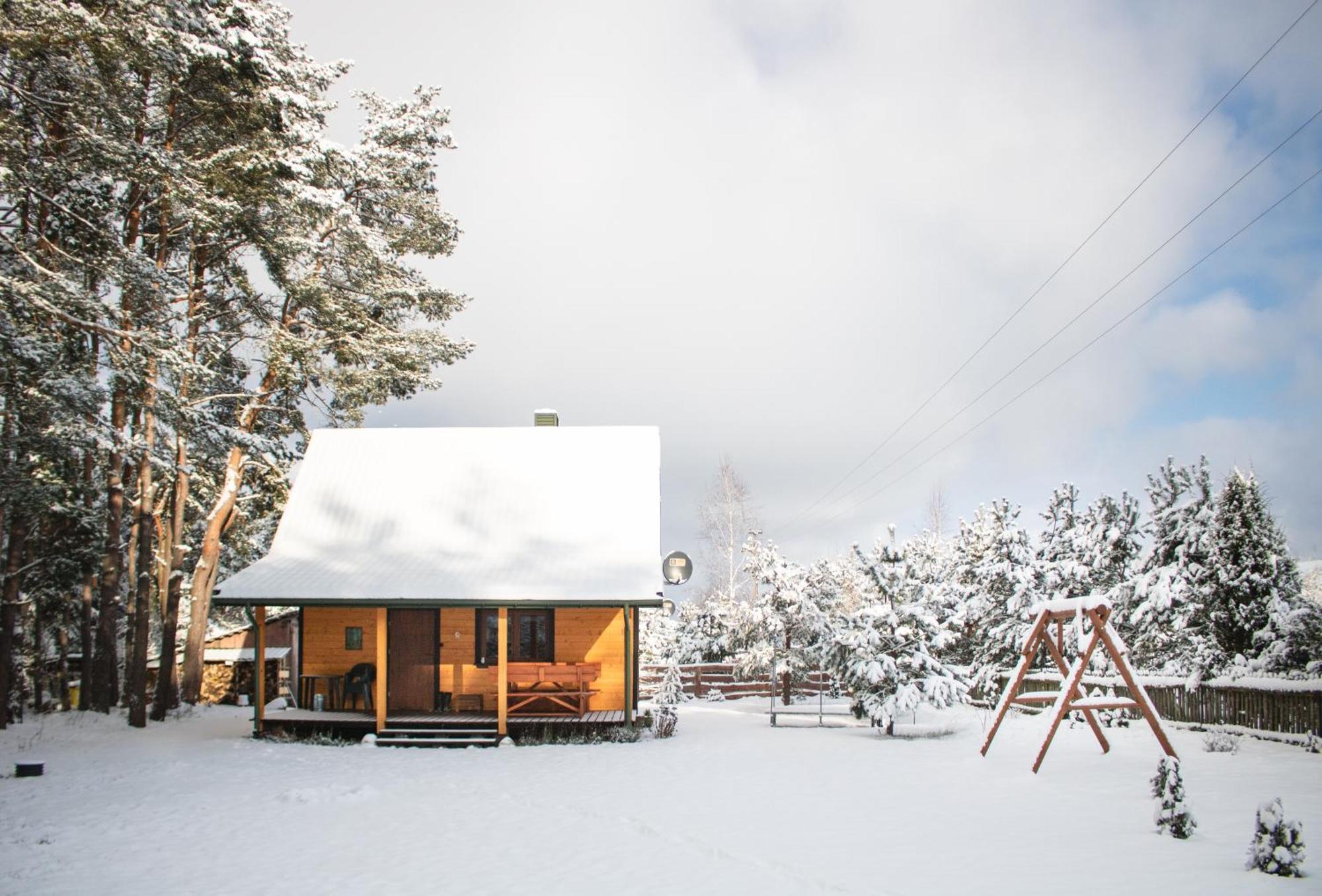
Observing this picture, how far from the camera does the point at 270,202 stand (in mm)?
16281

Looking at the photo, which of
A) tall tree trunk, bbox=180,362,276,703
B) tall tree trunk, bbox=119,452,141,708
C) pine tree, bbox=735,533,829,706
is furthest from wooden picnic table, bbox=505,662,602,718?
tall tree trunk, bbox=119,452,141,708

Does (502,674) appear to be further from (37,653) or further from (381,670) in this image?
(37,653)

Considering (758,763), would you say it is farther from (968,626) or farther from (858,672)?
(968,626)

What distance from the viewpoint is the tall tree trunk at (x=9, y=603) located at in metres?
16.5

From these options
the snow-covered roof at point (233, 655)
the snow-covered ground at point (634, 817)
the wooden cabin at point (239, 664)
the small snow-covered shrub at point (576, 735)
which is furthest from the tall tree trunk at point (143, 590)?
the snow-covered roof at point (233, 655)

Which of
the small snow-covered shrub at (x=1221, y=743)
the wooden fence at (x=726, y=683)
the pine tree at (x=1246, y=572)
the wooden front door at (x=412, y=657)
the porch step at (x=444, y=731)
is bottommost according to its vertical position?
the wooden fence at (x=726, y=683)

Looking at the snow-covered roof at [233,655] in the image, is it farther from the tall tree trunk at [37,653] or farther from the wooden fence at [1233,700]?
the wooden fence at [1233,700]

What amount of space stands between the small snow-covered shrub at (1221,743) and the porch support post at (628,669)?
387 inches

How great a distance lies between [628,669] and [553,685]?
2.01m

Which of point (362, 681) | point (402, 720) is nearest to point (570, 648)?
point (402, 720)

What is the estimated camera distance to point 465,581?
17953mm

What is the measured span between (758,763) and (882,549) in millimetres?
6339

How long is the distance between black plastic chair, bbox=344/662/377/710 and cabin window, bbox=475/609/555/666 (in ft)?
7.27

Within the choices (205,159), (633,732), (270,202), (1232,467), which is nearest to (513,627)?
(633,732)
